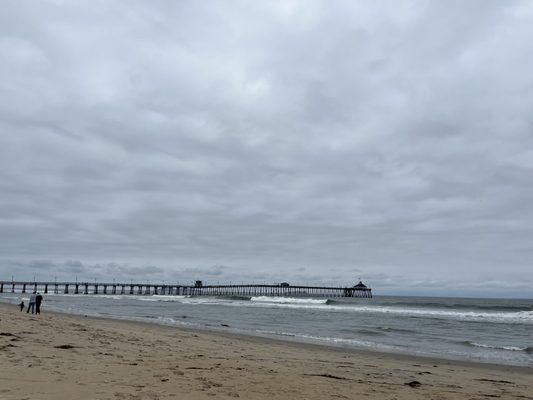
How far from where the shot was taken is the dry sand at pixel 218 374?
7.60 metres

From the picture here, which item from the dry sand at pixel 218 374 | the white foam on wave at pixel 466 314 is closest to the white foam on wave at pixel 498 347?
the dry sand at pixel 218 374

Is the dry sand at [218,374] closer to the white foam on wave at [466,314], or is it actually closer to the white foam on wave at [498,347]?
the white foam on wave at [498,347]

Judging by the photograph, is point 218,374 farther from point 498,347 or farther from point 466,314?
point 466,314

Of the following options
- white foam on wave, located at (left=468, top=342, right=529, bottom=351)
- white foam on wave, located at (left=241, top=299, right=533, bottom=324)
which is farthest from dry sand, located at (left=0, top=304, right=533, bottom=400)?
white foam on wave, located at (left=241, top=299, right=533, bottom=324)

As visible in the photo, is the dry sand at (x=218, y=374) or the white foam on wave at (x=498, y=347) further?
the white foam on wave at (x=498, y=347)

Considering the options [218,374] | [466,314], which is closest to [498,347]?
[218,374]

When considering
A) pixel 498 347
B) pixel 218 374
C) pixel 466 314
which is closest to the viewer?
pixel 218 374

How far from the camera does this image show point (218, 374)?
32.1 ft

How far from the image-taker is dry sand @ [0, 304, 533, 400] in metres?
7.60

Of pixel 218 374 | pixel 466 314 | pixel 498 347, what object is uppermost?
pixel 466 314

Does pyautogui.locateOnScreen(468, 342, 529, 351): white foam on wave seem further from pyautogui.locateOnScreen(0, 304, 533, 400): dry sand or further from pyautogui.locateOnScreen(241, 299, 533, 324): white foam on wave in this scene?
pyautogui.locateOnScreen(241, 299, 533, 324): white foam on wave

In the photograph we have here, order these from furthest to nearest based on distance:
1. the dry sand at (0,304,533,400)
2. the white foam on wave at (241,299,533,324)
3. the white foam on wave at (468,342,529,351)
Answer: the white foam on wave at (241,299,533,324), the white foam on wave at (468,342,529,351), the dry sand at (0,304,533,400)

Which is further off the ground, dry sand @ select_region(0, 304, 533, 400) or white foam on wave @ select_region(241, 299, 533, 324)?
white foam on wave @ select_region(241, 299, 533, 324)

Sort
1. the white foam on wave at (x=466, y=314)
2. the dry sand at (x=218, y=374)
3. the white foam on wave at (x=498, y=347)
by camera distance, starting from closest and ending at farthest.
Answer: the dry sand at (x=218, y=374)
the white foam on wave at (x=498, y=347)
the white foam on wave at (x=466, y=314)
